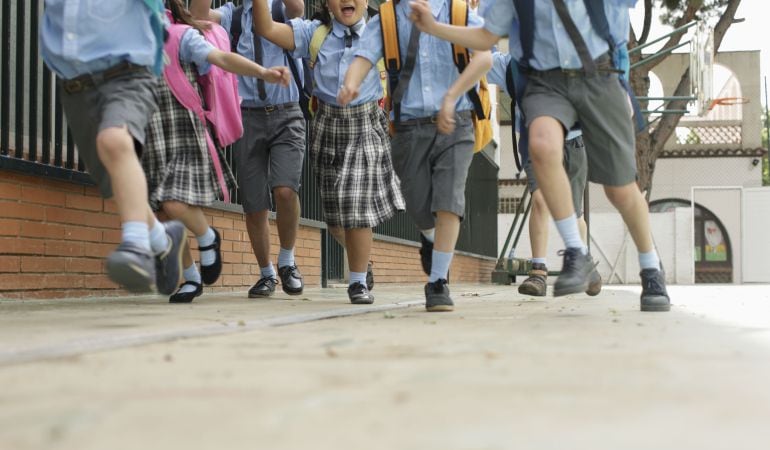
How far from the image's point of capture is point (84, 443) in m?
1.45

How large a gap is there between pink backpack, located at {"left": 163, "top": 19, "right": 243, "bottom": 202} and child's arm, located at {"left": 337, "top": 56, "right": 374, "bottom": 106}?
3.02 feet

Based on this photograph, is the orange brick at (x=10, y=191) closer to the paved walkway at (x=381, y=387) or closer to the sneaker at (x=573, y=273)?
Answer: the paved walkway at (x=381, y=387)

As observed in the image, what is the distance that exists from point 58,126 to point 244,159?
3.86 ft

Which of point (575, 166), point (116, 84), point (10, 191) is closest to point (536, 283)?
point (575, 166)

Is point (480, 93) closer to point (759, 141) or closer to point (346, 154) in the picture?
point (346, 154)

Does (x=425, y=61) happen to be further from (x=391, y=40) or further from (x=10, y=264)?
(x=10, y=264)

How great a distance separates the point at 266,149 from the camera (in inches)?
257

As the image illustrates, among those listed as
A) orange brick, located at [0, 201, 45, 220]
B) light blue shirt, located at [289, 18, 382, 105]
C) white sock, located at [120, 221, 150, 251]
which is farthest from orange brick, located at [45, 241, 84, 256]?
white sock, located at [120, 221, 150, 251]

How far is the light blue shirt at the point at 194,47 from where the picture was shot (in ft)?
16.8

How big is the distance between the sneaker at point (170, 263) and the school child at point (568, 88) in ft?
4.96

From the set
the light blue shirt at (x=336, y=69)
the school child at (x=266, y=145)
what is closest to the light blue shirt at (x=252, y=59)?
the school child at (x=266, y=145)

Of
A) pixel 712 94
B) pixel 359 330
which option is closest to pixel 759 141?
pixel 712 94

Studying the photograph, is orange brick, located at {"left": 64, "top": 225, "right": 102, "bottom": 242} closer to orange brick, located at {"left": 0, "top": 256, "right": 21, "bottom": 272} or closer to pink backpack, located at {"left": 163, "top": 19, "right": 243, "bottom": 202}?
orange brick, located at {"left": 0, "top": 256, "right": 21, "bottom": 272}

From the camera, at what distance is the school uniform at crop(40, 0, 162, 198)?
4230mm
